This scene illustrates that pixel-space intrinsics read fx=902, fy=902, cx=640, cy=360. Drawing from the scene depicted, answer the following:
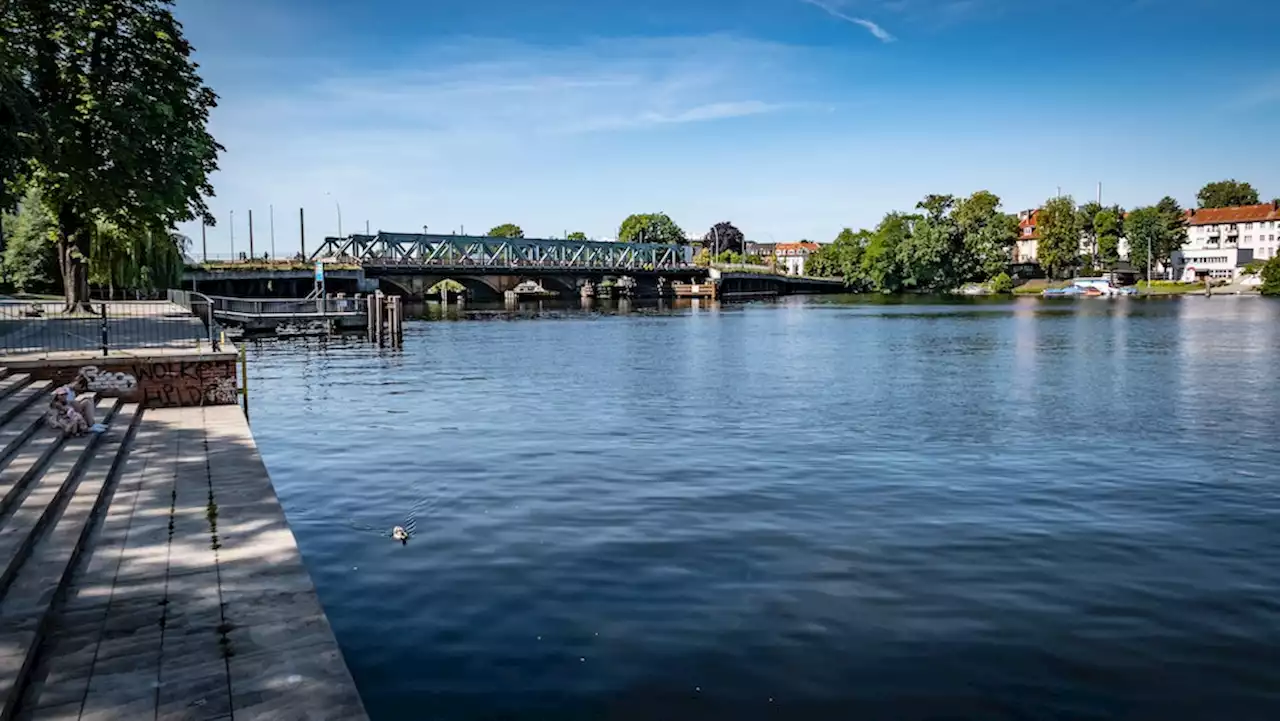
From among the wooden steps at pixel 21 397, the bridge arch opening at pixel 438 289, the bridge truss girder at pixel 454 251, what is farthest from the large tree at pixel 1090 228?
the wooden steps at pixel 21 397

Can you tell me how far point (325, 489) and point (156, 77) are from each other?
76.3 ft

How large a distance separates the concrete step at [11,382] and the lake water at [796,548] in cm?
488

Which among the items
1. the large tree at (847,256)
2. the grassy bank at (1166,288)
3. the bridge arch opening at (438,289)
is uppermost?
the large tree at (847,256)

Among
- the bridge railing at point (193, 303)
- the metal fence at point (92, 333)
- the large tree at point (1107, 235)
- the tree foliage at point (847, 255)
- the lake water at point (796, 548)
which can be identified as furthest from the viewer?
the tree foliage at point (847, 255)

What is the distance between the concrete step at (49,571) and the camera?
22.3 feet

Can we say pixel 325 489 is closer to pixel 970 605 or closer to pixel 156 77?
pixel 970 605

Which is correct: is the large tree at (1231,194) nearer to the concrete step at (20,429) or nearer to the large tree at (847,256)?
the large tree at (847,256)

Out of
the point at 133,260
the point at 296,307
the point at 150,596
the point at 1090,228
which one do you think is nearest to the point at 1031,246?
the point at 1090,228

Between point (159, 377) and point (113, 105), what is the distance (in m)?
13.7

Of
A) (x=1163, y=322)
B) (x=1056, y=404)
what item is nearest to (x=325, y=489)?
(x=1056, y=404)

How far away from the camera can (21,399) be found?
1623 centimetres

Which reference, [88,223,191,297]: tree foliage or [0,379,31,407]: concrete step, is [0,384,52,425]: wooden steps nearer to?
[0,379,31,407]: concrete step

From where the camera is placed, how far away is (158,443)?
16375mm

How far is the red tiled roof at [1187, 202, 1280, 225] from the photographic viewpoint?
156625mm
